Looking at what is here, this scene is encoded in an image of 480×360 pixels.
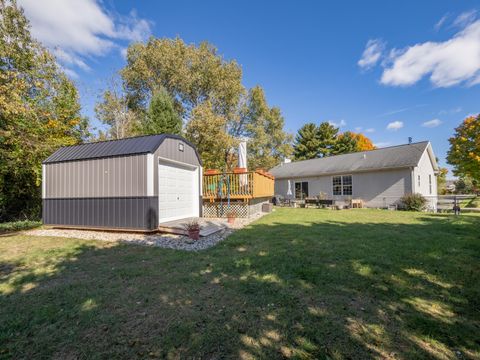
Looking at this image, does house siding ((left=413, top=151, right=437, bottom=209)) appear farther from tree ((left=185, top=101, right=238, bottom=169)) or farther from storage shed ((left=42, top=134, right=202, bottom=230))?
storage shed ((left=42, top=134, right=202, bottom=230))

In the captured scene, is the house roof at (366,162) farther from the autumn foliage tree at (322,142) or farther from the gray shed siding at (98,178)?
the autumn foliage tree at (322,142)

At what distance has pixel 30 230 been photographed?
8.30 metres

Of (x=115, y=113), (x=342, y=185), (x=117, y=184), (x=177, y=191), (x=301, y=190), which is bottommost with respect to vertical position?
(x=301, y=190)

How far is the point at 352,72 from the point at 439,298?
54.1ft

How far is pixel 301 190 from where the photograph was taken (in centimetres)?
1966

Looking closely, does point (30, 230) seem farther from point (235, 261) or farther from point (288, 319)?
point (288, 319)

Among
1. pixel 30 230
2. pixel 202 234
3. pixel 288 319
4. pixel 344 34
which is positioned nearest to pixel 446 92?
pixel 344 34

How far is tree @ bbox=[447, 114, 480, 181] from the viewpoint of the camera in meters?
16.7

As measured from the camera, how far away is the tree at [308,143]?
35.1 m

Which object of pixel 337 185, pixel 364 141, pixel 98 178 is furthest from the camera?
pixel 364 141

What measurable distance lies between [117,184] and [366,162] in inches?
635

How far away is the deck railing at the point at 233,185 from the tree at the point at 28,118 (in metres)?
6.98

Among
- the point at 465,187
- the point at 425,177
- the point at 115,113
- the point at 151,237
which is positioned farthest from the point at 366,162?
the point at 465,187

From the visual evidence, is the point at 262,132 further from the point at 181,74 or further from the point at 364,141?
the point at 364,141
